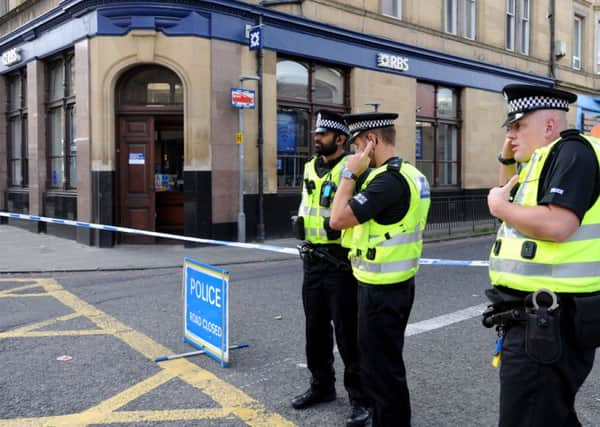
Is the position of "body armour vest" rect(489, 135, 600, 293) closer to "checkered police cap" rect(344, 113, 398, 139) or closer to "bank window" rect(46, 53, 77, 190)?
"checkered police cap" rect(344, 113, 398, 139)

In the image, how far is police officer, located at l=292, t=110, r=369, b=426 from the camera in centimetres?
411

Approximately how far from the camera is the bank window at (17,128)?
1768cm

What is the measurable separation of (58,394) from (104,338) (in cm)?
150

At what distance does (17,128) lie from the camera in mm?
18312

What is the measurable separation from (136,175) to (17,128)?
7132 mm

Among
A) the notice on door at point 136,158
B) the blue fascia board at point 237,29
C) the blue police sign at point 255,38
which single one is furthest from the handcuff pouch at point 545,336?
the notice on door at point 136,158

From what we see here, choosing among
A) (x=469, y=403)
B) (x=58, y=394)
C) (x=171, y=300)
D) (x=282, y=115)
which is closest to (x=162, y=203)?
(x=282, y=115)

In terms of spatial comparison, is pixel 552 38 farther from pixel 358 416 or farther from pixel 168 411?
pixel 168 411

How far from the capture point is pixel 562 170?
233cm

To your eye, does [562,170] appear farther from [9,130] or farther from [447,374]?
[9,130]

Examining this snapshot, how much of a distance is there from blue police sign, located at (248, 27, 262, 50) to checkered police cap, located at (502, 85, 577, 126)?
11.5m

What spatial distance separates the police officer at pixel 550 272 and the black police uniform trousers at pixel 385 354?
3.29ft

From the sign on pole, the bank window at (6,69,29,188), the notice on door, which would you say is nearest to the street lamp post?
the sign on pole

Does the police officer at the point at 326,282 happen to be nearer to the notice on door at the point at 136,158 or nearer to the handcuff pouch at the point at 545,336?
the handcuff pouch at the point at 545,336
